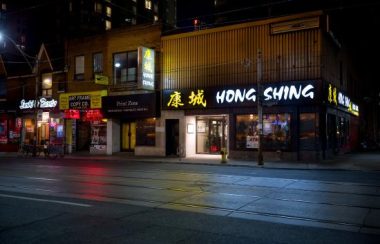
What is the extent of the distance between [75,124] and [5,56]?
1286cm

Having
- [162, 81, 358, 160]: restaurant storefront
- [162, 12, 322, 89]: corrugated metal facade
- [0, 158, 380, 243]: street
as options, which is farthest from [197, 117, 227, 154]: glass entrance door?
[0, 158, 380, 243]: street

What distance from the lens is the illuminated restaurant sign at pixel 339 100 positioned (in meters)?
25.0

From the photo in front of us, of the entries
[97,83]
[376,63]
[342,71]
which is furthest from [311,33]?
[376,63]

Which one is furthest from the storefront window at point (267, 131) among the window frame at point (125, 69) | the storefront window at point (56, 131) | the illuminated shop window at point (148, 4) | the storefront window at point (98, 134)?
the illuminated shop window at point (148, 4)

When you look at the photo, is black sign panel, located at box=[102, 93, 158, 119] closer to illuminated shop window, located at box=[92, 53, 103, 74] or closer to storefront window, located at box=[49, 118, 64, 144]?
illuminated shop window, located at box=[92, 53, 103, 74]

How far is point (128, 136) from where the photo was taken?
31797 mm

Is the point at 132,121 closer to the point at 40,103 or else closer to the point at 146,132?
the point at 146,132

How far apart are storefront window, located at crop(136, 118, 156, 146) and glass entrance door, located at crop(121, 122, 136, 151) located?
128 cm

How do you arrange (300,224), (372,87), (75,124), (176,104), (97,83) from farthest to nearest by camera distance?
(372,87)
(75,124)
(97,83)
(176,104)
(300,224)

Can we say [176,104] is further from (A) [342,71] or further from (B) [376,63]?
(B) [376,63]

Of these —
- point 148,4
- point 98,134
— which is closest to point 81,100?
point 98,134

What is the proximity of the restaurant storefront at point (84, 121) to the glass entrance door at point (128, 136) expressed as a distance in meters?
1.46

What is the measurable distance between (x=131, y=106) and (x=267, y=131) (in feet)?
34.5

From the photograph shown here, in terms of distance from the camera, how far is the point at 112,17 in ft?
274
